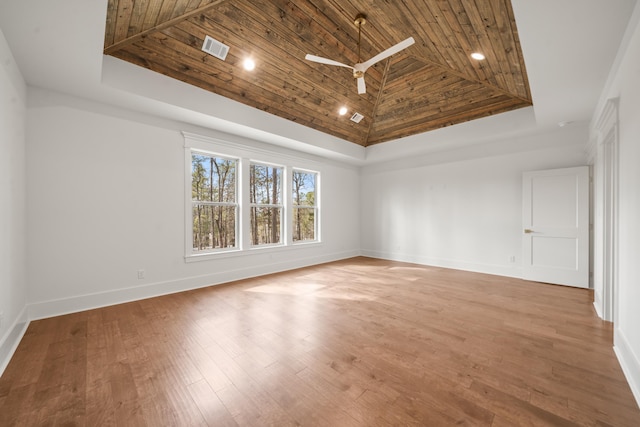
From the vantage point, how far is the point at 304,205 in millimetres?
6312

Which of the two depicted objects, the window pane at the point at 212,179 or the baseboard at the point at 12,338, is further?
the window pane at the point at 212,179

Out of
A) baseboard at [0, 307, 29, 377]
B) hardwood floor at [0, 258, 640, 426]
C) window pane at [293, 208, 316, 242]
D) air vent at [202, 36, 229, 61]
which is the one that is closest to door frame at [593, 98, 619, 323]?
hardwood floor at [0, 258, 640, 426]

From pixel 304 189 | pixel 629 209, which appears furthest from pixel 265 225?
pixel 629 209

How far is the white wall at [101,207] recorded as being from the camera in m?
3.12

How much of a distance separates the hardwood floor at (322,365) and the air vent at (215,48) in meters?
3.27

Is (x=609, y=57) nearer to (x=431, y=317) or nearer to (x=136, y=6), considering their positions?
(x=431, y=317)

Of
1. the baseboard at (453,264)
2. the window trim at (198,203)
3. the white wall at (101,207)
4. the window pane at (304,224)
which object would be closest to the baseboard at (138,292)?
the white wall at (101,207)

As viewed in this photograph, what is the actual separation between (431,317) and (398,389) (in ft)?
4.86

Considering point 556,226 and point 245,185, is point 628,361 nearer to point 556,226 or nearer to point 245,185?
point 556,226

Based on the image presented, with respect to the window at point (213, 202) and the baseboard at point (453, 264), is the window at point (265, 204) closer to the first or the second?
the window at point (213, 202)

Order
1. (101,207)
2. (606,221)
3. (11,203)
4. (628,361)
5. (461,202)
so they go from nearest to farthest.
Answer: (628,361) < (11,203) < (606,221) < (101,207) < (461,202)

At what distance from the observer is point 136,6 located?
257cm

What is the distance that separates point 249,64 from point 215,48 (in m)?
0.47

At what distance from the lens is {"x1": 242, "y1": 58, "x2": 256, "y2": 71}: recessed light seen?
144 inches
